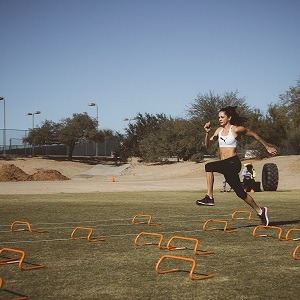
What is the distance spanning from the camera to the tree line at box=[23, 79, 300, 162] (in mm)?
52278

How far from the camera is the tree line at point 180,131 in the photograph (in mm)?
52278

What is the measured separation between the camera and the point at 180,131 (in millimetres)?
57594

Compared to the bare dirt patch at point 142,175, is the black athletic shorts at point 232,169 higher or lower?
higher

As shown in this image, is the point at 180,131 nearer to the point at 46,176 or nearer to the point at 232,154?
the point at 46,176

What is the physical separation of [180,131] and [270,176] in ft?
102

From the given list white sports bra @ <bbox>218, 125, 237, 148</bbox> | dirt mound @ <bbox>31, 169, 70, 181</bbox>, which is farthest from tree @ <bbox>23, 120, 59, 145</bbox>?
white sports bra @ <bbox>218, 125, 237, 148</bbox>

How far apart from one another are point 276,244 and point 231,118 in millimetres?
3158

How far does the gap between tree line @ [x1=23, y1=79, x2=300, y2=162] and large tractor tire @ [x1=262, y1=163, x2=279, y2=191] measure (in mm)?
22428

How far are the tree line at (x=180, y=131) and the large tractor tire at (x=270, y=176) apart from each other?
22428mm

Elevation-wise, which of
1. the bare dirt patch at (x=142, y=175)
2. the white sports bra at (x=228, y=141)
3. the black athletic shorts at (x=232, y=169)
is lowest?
the bare dirt patch at (x=142, y=175)

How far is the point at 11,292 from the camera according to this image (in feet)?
19.2

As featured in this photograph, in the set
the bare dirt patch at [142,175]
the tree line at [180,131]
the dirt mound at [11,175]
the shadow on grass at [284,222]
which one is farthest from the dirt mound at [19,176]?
the shadow on grass at [284,222]

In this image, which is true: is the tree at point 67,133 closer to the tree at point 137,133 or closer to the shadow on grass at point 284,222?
the tree at point 137,133

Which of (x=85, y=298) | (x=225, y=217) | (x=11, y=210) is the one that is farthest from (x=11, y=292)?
Answer: (x=11, y=210)
